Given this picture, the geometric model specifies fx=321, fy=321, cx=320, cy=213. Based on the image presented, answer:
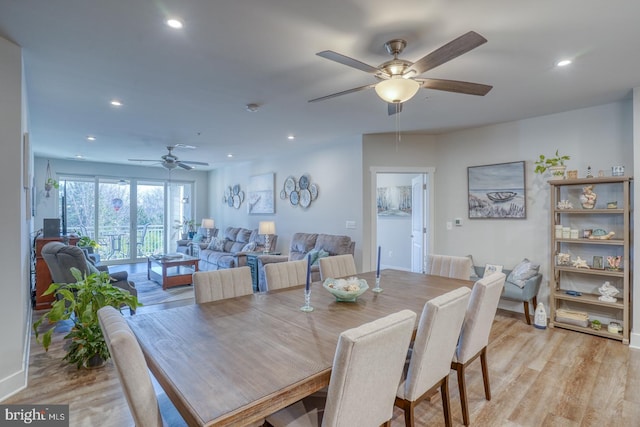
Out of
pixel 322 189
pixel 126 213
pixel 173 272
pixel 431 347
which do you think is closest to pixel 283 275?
pixel 431 347

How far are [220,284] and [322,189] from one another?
372cm

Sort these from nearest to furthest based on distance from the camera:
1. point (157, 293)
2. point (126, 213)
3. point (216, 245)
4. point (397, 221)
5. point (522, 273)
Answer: point (522, 273) < point (157, 293) < point (397, 221) < point (216, 245) < point (126, 213)

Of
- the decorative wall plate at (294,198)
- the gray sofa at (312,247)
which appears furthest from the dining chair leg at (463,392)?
the decorative wall plate at (294,198)

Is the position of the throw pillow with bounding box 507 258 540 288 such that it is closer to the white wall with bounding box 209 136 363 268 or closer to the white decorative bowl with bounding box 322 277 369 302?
the white wall with bounding box 209 136 363 268

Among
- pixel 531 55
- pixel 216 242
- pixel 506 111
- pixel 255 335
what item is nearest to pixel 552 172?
pixel 506 111

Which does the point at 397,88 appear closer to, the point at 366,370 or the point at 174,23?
the point at 174,23

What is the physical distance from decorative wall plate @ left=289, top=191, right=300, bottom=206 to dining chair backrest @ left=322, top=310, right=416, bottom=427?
5106mm

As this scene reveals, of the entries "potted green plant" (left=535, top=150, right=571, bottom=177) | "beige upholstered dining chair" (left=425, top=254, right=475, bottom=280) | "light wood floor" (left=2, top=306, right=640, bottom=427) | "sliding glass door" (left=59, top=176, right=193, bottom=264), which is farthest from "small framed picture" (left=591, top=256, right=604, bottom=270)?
"sliding glass door" (left=59, top=176, right=193, bottom=264)

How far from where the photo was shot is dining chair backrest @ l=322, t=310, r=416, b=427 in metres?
1.17

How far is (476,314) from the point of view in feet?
6.65

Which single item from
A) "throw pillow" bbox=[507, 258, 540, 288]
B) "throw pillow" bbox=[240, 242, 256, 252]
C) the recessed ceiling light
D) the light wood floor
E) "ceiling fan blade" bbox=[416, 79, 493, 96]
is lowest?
the light wood floor

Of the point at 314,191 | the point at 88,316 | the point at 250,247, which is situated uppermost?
the point at 314,191

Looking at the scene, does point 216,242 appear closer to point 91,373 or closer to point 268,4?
point 91,373

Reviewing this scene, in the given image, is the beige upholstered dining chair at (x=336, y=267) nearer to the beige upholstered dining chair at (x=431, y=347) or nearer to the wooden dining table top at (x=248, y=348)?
the wooden dining table top at (x=248, y=348)
